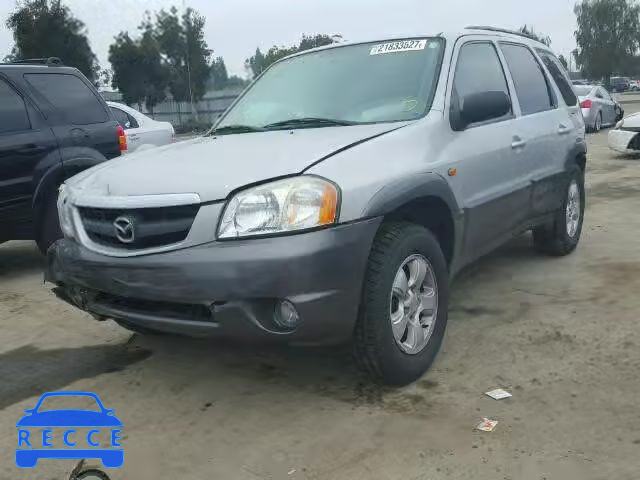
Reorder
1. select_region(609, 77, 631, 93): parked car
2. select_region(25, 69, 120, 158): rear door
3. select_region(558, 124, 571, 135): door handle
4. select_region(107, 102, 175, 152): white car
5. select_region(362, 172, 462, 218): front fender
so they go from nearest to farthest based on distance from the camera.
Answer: select_region(362, 172, 462, 218): front fender
select_region(558, 124, 571, 135): door handle
select_region(25, 69, 120, 158): rear door
select_region(107, 102, 175, 152): white car
select_region(609, 77, 631, 93): parked car

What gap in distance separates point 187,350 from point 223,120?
1550 mm

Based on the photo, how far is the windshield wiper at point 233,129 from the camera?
3938mm

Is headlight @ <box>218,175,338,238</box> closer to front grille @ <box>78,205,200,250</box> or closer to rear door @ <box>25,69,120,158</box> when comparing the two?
front grille @ <box>78,205,200,250</box>

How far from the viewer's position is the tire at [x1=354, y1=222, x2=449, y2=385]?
2.96m

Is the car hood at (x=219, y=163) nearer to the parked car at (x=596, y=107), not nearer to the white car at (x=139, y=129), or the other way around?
the white car at (x=139, y=129)

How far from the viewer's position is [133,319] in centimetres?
301

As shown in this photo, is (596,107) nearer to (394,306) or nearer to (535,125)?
(535,125)

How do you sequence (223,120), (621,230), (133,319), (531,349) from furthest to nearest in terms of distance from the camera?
1. (621,230)
2. (223,120)
3. (531,349)
4. (133,319)

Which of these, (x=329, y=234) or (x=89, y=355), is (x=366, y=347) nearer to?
(x=329, y=234)

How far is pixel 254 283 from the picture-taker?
8.85ft

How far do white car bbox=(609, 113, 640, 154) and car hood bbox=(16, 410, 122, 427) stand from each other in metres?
11.5

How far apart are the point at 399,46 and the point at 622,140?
379 inches

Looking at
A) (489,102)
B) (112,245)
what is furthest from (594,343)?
(112,245)

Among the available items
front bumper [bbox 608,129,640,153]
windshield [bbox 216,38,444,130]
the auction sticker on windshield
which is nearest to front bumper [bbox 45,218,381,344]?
windshield [bbox 216,38,444,130]
